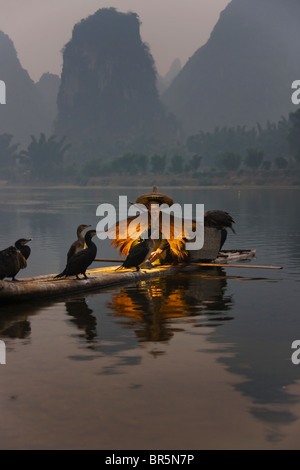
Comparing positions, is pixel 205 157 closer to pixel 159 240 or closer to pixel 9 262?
pixel 159 240

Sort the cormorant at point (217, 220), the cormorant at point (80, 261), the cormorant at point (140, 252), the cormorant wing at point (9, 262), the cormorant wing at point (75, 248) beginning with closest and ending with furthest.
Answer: the cormorant wing at point (9, 262) → the cormorant at point (80, 261) → the cormorant wing at point (75, 248) → the cormorant at point (140, 252) → the cormorant at point (217, 220)

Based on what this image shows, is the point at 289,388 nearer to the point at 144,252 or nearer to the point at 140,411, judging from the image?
the point at 140,411

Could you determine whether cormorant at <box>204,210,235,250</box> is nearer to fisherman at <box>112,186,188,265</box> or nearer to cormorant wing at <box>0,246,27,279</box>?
fisherman at <box>112,186,188,265</box>

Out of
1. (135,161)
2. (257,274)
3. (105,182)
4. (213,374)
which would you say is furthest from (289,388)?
(105,182)

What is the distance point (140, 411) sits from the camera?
25.8ft

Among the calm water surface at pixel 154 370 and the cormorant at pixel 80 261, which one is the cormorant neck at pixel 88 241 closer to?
the cormorant at pixel 80 261

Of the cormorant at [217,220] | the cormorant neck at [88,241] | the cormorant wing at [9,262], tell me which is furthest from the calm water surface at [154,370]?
the cormorant at [217,220]

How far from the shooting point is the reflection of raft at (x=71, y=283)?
1364 centimetres

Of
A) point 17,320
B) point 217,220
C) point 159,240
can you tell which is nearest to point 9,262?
point 17,320

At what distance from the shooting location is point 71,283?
15.1m

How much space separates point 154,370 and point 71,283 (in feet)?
A: 19.9

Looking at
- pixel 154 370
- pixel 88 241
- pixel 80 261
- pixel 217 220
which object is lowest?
pixel 154 370

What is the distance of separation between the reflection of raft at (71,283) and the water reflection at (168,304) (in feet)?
→ 0.83

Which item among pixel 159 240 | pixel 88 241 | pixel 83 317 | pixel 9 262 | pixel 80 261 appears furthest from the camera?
pixel 159 240
